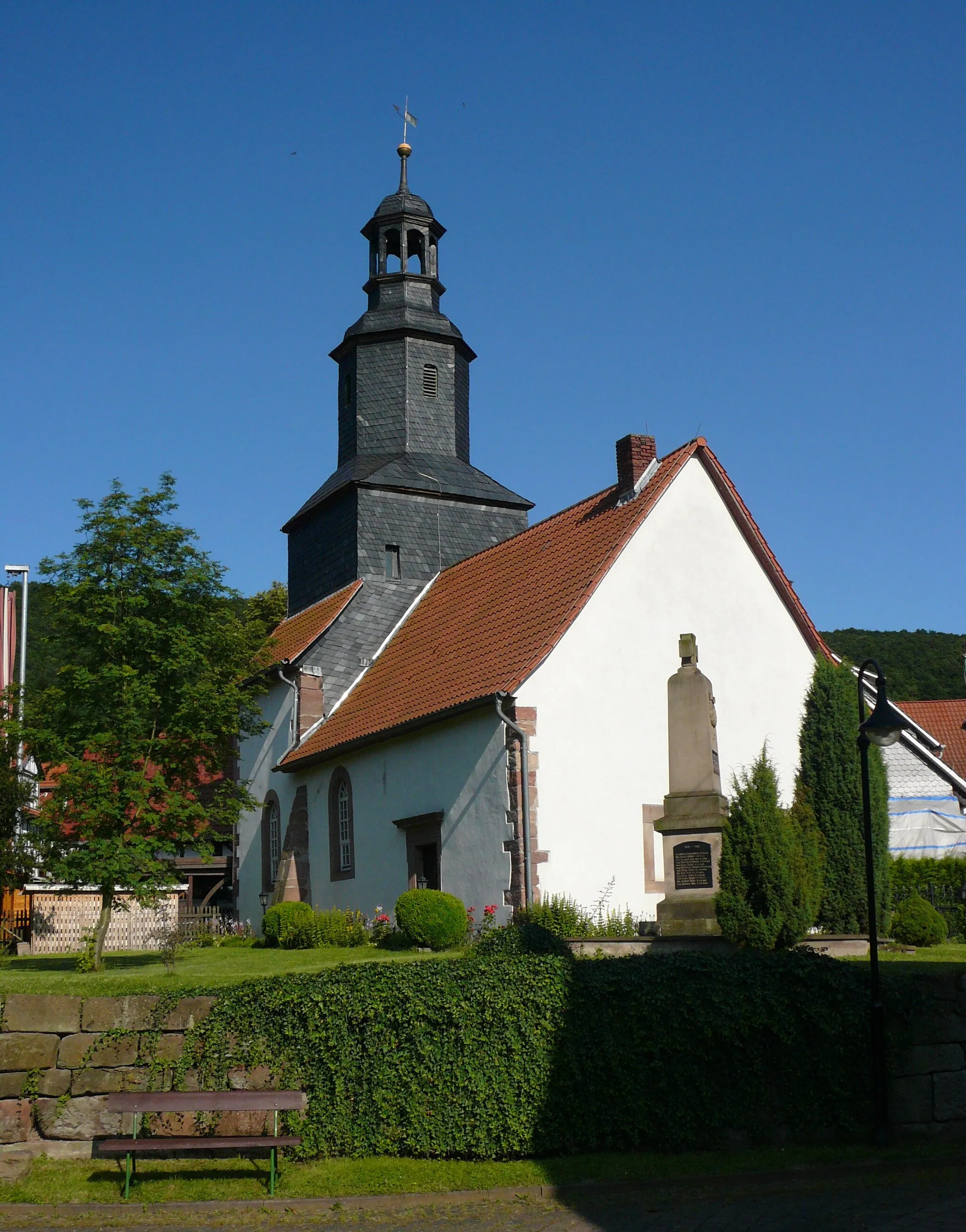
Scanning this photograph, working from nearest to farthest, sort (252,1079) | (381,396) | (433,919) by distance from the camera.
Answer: (252,1079) < (433,919) < (381,396)

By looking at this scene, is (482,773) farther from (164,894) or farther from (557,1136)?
(557,1136)

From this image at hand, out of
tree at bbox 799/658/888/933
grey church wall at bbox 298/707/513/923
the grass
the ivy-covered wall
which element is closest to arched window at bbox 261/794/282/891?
grey church wall at bbox 298/707/513/923

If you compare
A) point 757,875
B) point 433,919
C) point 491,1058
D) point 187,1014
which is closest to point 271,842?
point 433,919

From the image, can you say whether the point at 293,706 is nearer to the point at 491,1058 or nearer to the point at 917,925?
the point at 917,925

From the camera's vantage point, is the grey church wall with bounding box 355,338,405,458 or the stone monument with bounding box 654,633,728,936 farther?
the grey church wall with bounding box 355,338,405,458

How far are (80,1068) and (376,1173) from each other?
7.35ft

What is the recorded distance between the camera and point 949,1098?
923 cm

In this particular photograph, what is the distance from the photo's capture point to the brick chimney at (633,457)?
68.1ft

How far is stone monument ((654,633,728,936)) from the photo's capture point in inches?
586

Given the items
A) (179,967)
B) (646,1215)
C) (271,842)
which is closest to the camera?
(646,1215)

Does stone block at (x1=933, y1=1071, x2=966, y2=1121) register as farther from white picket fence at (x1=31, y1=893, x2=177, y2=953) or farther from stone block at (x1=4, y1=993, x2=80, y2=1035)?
white picket fence at (x1=31, y1=893, x2=177, y2=953)

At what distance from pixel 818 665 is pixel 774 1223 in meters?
14.9

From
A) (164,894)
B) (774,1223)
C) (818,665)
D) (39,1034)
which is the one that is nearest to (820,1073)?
(774,1223)

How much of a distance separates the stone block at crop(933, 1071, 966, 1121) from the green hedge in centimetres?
55
